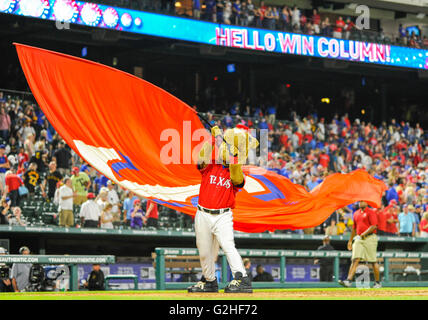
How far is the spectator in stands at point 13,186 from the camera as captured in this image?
18.8 metres

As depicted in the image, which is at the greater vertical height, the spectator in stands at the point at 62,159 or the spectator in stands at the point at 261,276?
the spectator in stands at the point at 62,159

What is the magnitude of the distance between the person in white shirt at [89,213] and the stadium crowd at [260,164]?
0.02m

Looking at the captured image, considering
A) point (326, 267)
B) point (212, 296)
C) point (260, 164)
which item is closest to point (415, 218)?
point (260, 164)

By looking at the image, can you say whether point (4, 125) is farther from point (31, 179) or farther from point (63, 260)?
point (63, 260)

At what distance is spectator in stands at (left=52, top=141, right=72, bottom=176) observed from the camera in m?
21.8

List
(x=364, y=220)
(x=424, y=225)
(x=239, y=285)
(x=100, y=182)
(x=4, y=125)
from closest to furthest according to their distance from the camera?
(x=239, y=285) < (x=364, y=220) < (x=100, y=182) < (x=424, y=225) < (x=4, y=125)

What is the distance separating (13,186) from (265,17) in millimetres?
17894

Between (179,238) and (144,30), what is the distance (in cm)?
1157

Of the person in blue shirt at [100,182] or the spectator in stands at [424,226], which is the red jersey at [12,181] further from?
the spectator in stands at [424,226]

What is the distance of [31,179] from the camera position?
2038 centimetres

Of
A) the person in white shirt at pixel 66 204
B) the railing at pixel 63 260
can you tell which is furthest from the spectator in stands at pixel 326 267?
the railing at pixel 63 260

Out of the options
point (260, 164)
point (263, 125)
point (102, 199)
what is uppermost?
point (263, 125)

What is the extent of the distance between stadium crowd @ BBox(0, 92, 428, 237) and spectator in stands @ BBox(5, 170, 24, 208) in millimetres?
22
